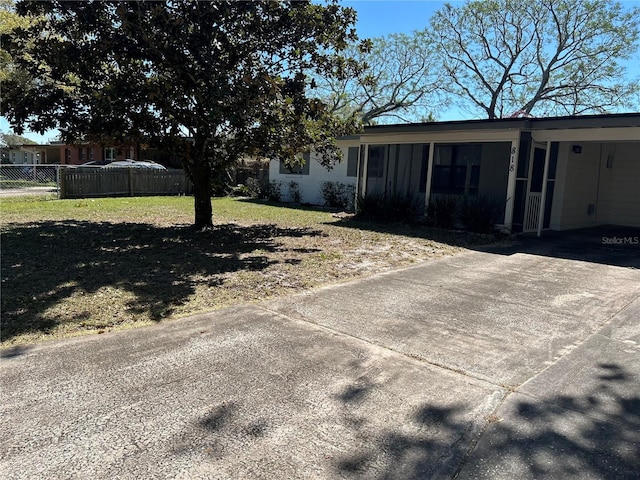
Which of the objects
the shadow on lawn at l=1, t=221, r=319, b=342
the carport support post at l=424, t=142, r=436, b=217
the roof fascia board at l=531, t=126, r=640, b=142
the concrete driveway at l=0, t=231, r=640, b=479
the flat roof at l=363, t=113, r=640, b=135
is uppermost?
the flat roof at l=363, t=113, r=640, b=135

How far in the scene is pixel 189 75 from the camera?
27.3 feet

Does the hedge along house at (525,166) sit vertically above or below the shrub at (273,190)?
above

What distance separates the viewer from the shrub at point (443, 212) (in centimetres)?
1238

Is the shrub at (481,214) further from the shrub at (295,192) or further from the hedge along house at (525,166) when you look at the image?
the shrub at (295,192)

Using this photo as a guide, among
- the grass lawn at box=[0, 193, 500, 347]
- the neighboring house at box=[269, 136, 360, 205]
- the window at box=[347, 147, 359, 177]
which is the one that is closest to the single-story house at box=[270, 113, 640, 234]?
the window at box=[347, 147, 359, 177]

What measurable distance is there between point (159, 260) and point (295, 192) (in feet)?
41.8

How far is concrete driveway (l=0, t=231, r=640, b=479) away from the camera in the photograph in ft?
8.10

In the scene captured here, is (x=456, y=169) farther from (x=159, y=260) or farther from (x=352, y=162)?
(x=159, y=260)

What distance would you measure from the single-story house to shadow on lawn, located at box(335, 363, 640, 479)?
8626 mm

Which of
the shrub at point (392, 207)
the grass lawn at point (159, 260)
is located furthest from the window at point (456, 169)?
the grass lawn at point (159, 260)

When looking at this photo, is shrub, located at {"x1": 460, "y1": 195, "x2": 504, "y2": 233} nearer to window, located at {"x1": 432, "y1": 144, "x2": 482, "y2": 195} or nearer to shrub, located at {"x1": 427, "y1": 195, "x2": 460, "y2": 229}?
shrub, located at {"x1": 427, "y1": 195, "x2": 460, "y2": 229}

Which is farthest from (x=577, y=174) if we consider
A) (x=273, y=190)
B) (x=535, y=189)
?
(x=273, y=190)

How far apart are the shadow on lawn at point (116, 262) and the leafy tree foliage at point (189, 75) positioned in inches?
74.4

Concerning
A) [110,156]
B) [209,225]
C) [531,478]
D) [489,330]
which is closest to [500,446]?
[531,478]
